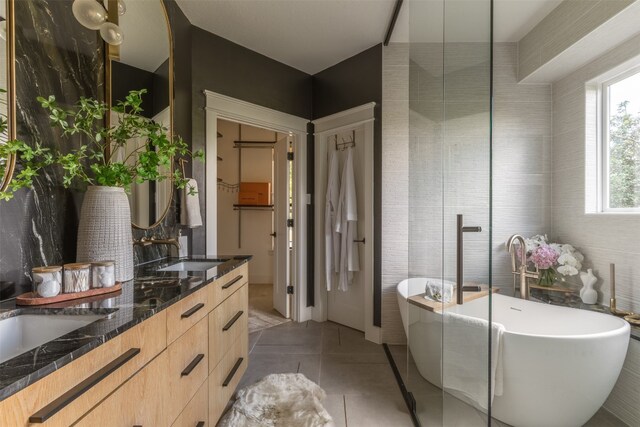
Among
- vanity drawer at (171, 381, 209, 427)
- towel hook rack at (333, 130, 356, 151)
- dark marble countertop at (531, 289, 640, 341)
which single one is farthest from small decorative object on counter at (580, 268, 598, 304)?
vanity drawer at (171, 381, 209, 427)

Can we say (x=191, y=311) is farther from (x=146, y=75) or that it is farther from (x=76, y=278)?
(x=146, y=75)

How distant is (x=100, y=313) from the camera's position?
2.88 ft

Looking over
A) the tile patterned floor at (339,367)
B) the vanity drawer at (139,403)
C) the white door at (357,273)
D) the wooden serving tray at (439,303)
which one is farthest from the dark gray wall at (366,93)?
the vanity drawer at (139,403)

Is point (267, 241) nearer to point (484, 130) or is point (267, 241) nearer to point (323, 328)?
point (323, 328)

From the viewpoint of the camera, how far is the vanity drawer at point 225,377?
144 centimetres

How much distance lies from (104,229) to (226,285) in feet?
2.14

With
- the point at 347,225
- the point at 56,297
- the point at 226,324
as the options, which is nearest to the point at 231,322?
the point at 226,324

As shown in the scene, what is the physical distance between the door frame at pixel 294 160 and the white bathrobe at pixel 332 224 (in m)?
0.28

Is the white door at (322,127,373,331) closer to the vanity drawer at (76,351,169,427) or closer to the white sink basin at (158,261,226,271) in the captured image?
the white sink basin at (158,261,226,271)

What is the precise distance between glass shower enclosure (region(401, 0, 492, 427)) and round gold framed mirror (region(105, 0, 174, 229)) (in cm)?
158

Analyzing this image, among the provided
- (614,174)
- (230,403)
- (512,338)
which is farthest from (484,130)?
(230,403)

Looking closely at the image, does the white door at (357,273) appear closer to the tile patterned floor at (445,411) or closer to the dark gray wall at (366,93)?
the dark gray wall at (366,93)

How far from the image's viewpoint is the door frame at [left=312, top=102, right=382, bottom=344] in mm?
2713

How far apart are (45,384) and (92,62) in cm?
150
